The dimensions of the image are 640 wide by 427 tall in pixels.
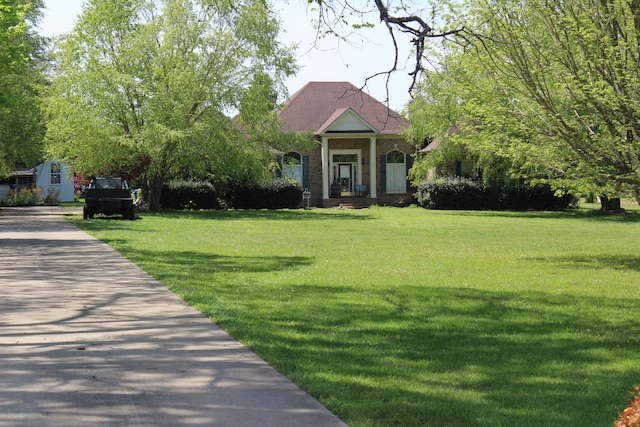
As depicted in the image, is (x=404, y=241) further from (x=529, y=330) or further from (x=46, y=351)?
(x=46, y=351)

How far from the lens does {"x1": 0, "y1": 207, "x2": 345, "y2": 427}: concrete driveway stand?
5402 mm

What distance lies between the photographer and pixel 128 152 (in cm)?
3747

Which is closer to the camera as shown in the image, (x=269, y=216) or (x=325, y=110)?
(x=269, y=216)

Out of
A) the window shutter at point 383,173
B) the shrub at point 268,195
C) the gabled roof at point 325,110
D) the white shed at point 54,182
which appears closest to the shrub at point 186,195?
the shrub at point 268,195

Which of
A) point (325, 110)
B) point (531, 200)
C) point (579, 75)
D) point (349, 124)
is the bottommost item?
point (531, 200)

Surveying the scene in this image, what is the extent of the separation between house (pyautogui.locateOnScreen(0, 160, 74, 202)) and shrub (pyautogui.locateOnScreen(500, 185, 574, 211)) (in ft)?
103

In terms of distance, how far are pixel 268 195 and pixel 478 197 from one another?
12191 millimetres

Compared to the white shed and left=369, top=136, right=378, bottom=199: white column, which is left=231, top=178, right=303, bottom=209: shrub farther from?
the white shed

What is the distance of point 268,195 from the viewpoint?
149ft

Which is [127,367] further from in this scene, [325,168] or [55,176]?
[55,176]

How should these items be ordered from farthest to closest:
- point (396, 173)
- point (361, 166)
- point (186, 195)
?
point (396, 173)
point (361, 166)
point (186, 195)

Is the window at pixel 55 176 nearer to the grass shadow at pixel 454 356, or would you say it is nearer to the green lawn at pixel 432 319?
the green lawn at pixel 432 319

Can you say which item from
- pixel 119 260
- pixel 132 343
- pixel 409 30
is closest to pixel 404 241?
pixel 119 260

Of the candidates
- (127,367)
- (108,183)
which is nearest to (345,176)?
(108,183)
